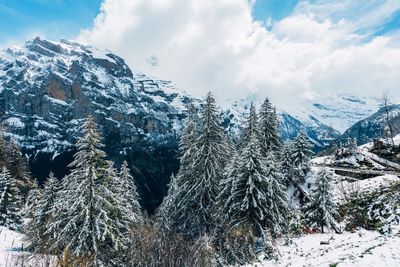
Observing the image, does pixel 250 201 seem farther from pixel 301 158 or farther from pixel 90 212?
pixel 301 158

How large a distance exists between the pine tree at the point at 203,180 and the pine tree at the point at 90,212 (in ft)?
26.0

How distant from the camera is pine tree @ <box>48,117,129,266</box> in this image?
79.1 feet

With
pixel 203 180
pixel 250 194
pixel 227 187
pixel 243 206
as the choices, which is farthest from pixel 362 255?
pixel 203 180

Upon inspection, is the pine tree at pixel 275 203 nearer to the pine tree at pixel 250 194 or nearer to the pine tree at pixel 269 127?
the pine tree at pixel 250 194

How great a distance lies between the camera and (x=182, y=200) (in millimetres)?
33375

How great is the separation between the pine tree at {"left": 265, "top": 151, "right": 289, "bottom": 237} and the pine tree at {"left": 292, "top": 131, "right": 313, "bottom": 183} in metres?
16.2

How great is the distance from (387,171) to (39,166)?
179m

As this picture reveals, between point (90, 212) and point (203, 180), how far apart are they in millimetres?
11309

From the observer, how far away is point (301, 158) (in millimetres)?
48406

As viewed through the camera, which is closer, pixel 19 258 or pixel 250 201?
pixel 19 258

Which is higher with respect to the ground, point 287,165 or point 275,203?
point 287,165

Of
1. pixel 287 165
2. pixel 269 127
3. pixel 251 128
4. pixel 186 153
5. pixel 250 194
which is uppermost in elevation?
pixel 269 127

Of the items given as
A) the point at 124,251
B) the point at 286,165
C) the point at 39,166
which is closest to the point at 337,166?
the point at 286,165

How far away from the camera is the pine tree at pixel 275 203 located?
97.3ft
